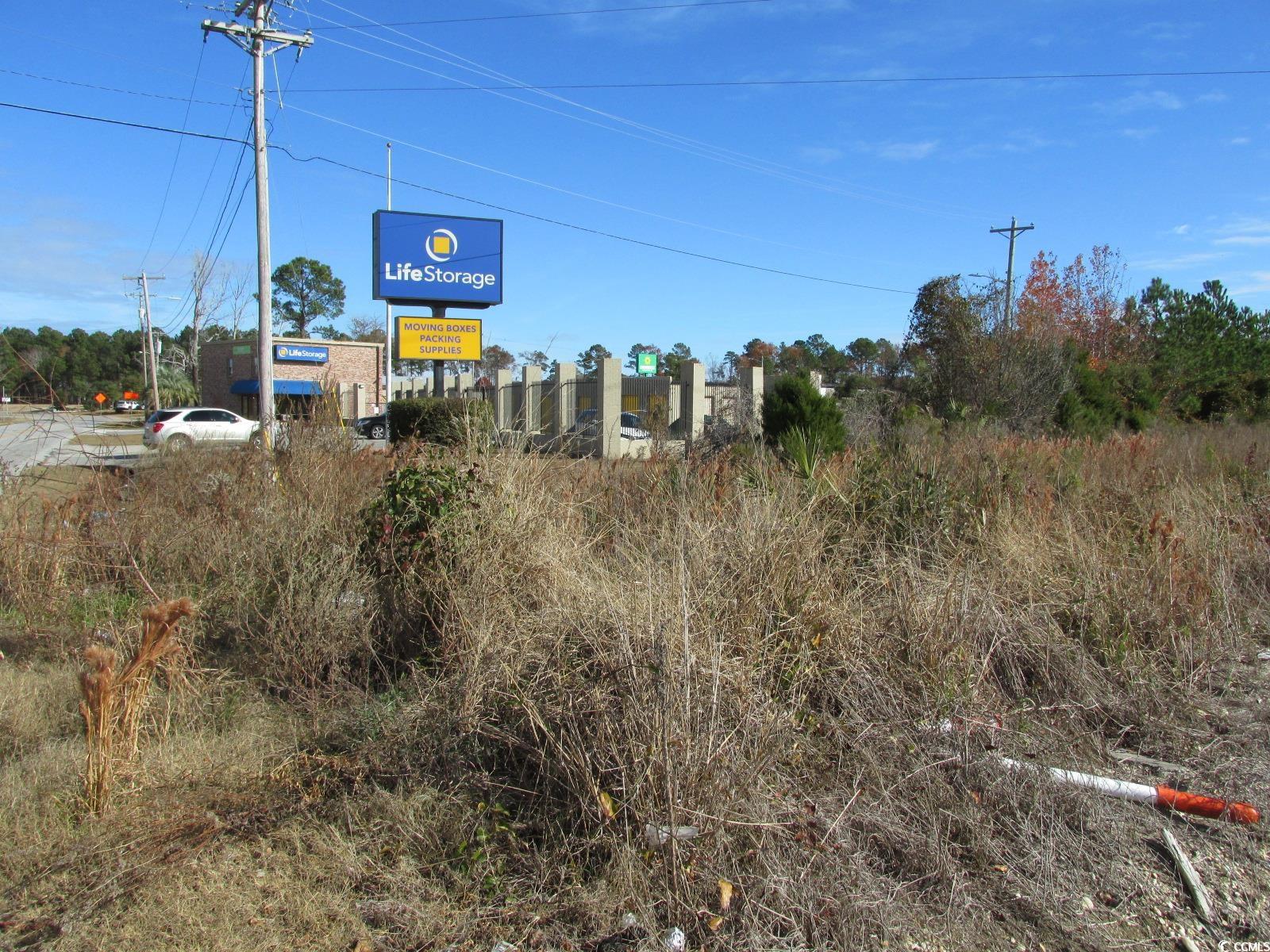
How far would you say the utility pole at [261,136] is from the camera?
16625 millimetres

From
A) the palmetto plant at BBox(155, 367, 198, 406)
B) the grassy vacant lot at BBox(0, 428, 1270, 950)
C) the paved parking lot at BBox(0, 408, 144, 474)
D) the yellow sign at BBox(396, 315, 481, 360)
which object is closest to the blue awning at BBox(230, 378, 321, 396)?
the palmetto plant at BBox(155, 367, 198, 406)

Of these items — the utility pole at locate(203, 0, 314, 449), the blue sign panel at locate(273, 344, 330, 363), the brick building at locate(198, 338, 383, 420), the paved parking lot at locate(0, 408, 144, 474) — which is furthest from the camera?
the brick building at locate(198, 338, 383, 420)

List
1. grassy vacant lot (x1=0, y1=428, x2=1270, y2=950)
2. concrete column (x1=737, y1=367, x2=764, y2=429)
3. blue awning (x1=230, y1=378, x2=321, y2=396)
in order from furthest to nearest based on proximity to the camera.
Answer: blue awning (x1=230, y1=378, x2=321, y2=396), concrete column (x1=737, y1=367, x2=764, y2=429), grassy vacant lot (x1=0, y1=428, x2=1270, y2=950)

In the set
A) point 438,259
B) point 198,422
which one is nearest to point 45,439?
point 438,259

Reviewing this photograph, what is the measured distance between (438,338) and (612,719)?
2143cm

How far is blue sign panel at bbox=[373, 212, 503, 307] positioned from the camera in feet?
73.9

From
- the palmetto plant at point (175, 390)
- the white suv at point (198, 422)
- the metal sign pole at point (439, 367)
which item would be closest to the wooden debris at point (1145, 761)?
the metal sign pole at point (439, 367)

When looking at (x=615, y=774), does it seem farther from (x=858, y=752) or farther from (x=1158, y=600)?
(x=1158, y=600)

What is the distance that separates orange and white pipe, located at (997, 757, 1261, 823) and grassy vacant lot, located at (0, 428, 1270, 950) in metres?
0.08

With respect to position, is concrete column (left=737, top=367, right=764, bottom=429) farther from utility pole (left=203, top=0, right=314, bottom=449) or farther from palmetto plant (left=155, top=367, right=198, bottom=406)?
palmetto plant (left=155, top=367, right=198, bottom=406)

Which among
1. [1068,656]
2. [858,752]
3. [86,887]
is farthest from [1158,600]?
[86,887]

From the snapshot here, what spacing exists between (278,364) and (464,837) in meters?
50.0

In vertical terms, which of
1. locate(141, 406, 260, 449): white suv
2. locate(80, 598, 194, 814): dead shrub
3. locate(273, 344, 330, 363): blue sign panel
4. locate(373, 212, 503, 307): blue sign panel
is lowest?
locate(80, 598, 194, 814): dead shrub

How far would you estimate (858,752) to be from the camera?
12.5 feet
